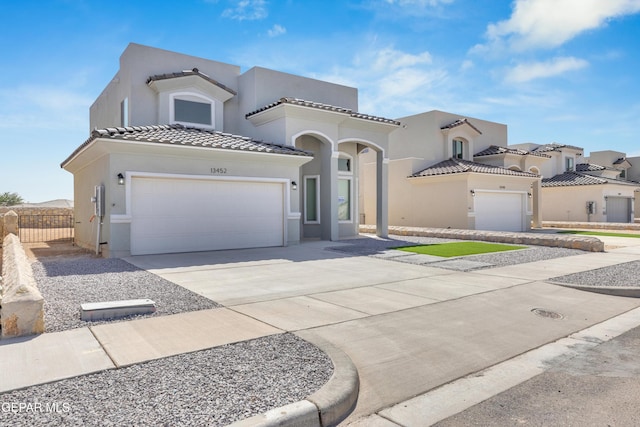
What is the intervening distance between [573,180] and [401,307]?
112ft

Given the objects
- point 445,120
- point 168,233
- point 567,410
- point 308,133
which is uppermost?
point 445,120

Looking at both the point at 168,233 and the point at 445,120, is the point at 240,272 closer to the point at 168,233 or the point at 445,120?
the point at 168,233

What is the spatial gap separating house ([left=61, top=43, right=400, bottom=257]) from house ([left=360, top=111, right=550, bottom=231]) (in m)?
6.52

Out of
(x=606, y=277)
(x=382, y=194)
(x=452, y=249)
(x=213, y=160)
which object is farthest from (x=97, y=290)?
(x=382, y=194)

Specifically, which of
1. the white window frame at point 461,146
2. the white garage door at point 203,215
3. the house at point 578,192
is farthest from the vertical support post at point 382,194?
the house at point 578,192

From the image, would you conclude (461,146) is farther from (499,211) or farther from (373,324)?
(373,324)

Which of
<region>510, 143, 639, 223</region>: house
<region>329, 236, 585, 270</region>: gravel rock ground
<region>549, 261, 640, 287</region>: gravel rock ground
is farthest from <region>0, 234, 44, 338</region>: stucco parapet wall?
<region>510, 143, 639, 223</region>: house

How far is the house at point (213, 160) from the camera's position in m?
13.2

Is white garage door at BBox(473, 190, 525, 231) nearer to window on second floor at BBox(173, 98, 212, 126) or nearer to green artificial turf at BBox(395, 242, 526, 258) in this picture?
green artificial turf at BBox(395, 242, 526, 258)

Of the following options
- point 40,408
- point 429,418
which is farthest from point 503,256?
point 40,408

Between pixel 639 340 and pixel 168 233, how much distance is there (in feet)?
40.1

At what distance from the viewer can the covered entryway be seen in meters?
35.0

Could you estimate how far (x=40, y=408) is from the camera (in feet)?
11.5

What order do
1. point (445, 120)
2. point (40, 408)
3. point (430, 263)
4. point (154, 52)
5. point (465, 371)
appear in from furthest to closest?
point (445, 120), point (154, 52), point (430, 263), point (465, 371), point (40, 408)
